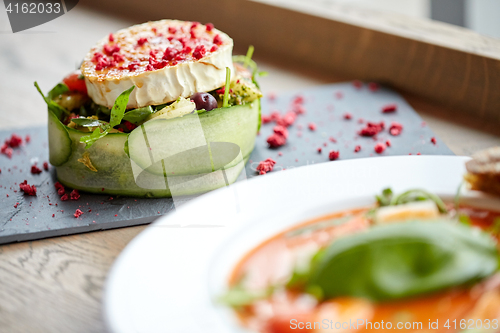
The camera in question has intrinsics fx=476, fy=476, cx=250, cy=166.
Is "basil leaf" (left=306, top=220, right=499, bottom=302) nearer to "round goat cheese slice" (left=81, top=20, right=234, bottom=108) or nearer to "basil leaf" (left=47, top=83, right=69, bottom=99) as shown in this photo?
"round goat cheese slice" (left=81, top=20, right=234, bottom=108)

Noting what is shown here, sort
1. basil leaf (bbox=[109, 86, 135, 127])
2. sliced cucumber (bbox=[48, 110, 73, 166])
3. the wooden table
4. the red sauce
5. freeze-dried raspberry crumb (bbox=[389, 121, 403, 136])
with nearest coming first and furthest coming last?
the red sauce < the wooden table < basil leaf (bbox=[109, 86, 135, 127]) < sliced cucumber (bbox=[48, 110, 73, 166]) < freeze-dried raspberry crumb (bbox=[389, 121, 403, 136])

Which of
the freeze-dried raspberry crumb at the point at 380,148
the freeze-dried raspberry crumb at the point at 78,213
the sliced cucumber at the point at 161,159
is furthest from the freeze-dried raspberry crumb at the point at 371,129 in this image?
the freeze-dried raspberry crumb at the point at 78,213

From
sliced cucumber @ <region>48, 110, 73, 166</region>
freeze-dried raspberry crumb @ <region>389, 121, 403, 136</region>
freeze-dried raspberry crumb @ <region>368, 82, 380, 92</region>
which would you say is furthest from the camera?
freeze-dried raspberry crumb @ <region>368, 82, 380, 92</region>

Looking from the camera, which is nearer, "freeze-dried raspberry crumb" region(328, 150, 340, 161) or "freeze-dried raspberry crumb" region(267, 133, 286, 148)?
"freeze-dried raspberry crumb" region(328, 150, 340, 161)

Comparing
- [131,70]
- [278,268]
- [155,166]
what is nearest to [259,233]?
[278,268]

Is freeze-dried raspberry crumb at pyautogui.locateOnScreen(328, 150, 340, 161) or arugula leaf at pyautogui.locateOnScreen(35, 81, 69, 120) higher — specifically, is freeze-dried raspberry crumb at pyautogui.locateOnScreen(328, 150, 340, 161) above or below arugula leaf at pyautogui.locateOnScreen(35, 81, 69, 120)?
below

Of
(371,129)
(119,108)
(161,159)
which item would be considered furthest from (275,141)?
(119,108)

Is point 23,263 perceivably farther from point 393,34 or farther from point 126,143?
point 393,34

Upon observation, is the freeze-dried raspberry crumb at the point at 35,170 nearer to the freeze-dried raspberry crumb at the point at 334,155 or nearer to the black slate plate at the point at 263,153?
the black slate plate at the point at 263,153

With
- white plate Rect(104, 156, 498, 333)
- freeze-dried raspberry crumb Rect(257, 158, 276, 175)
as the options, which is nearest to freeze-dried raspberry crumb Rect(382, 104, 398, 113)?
freeze-dried raspberry crumb Rect(257, 158, 276, 175)
